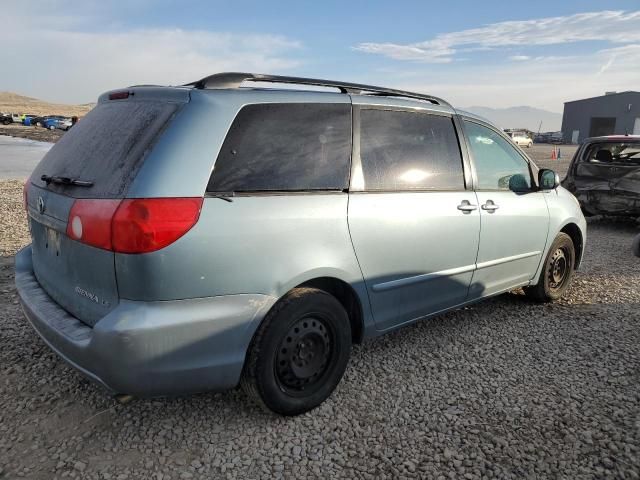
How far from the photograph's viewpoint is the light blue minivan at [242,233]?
7.23 ft

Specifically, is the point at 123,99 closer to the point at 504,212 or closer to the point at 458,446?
the point at 458,446

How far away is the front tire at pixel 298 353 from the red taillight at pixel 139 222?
668 mm

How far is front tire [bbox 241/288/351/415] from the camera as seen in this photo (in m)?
2.54

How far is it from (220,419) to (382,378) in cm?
109

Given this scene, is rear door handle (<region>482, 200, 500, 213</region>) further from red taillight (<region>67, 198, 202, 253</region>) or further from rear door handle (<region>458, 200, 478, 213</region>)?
red taillight (<region>67, 198, 202, 253</region>)

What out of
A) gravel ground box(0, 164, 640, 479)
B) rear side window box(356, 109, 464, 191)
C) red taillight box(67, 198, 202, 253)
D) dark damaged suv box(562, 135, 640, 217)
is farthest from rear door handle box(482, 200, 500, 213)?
dark damaged suv box(562, 135, 640, 217)

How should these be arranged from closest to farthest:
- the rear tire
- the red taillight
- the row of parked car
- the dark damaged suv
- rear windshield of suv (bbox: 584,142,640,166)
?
the red taillight, the rear tire, the dark damaged suv, rear windshield of suv (bbox: 584,142,640,166), the row of parked car

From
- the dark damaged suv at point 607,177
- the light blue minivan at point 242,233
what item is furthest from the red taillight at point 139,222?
the dark damaged suv at point 607,177

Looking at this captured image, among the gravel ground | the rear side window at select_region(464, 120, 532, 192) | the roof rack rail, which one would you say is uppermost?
the roof rack rail

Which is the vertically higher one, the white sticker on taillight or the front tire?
the white sticker on taillight

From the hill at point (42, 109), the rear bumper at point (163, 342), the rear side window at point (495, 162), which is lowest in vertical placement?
the rear bumper at point (163, 342)

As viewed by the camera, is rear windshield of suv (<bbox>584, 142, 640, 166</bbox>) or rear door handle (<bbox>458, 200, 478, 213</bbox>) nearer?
rear door handle (<bbox>458, 200, 478, 213</bbox>)

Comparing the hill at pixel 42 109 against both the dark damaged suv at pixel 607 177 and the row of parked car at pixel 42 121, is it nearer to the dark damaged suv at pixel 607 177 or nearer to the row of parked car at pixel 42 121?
the row of parked car at pixel 42 121

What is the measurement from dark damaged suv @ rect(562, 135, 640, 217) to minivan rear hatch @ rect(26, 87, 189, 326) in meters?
7.96
